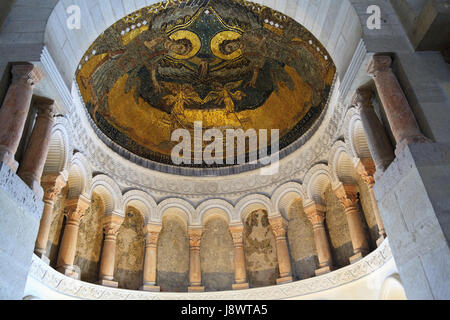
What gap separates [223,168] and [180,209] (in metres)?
2.04

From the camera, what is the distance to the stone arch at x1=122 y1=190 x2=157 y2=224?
11.0 m

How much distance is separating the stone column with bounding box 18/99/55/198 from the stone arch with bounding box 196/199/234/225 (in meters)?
7.20

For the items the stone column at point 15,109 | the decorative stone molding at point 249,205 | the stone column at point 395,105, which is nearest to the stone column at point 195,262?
the decorative stone molding at point 249,205

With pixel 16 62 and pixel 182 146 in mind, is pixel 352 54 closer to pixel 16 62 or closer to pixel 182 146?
pixel 16 62

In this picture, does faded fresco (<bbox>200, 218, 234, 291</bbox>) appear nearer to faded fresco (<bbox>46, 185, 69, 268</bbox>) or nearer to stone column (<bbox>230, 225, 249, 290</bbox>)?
stone column (<bbox>230, 225, 249, 290</bbox>)

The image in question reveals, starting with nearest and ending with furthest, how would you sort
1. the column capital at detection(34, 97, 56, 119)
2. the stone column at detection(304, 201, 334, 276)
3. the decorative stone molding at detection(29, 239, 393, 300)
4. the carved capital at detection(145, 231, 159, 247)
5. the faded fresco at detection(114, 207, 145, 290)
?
the column capital at detection(34, 97, 56, 119)
the decorative stone molding at detection(29, 239, 393, 300)
the stone column at detection(304, 201, 334, 276)
the faded fresco at detection(114, 207, 145, 290)
the carved capital at detection(145, 231, 159, 247)

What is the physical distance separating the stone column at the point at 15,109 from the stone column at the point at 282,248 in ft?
26.4

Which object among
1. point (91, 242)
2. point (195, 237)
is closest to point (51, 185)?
point (91, 242)

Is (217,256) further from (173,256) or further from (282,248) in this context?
(282,248)

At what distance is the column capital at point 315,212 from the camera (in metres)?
10.4

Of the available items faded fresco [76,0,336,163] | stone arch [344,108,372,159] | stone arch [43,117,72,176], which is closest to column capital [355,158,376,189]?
stone arch [344,108,372,159]

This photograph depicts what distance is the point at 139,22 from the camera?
10.1 meters

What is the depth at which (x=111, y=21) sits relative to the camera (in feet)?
19.6
